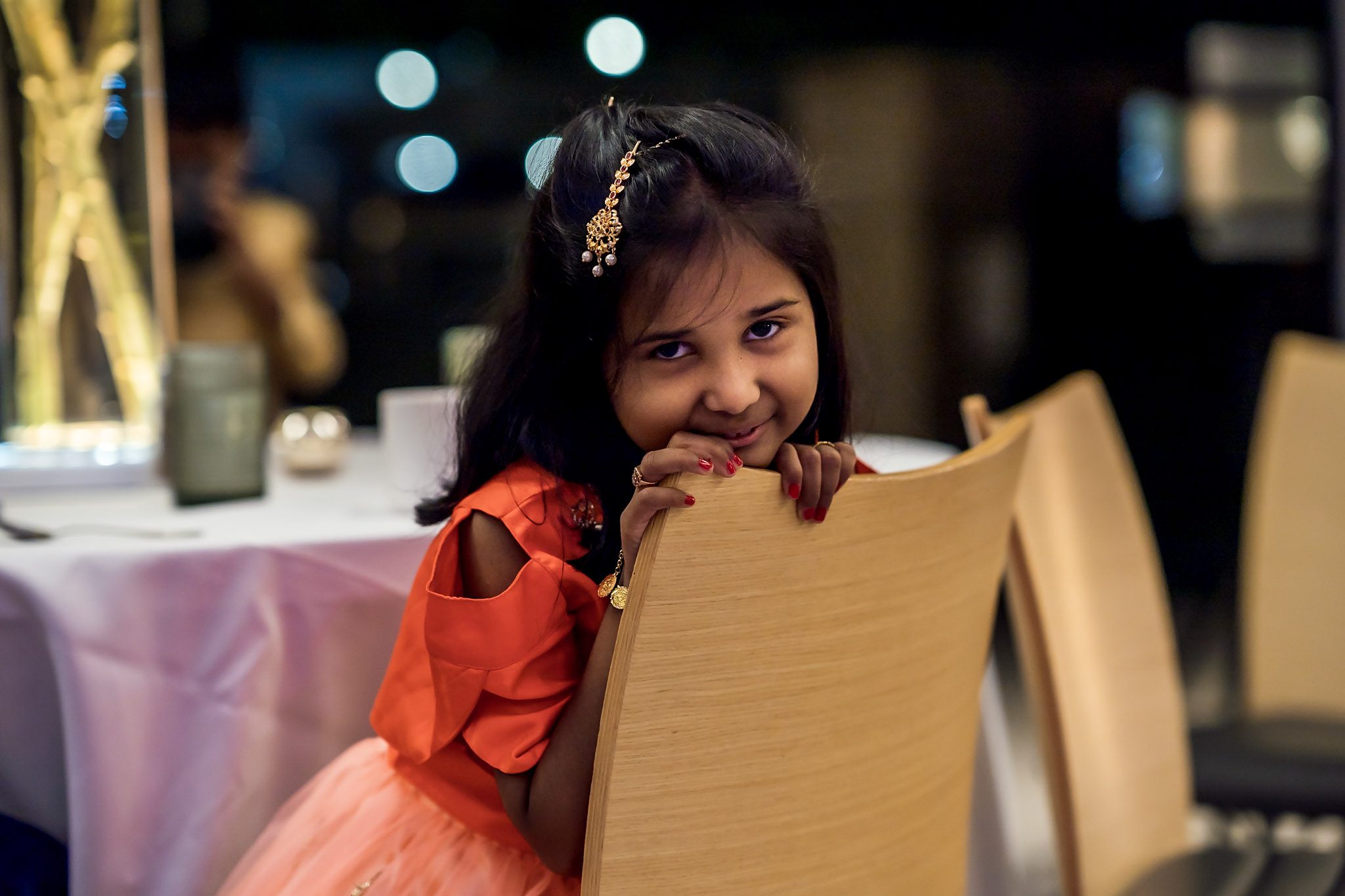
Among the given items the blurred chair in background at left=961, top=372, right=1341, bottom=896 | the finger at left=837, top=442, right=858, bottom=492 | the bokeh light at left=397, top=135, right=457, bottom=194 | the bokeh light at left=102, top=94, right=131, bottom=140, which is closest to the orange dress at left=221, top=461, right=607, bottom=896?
the finger at left=837, top=442, right=858, bottom=492

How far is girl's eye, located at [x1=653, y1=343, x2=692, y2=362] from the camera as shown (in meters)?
0.69

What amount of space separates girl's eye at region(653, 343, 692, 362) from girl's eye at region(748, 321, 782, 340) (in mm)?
48

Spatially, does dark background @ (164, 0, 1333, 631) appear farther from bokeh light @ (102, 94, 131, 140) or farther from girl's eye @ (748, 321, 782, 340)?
girl's eye @ (748, 321, 782, 340)

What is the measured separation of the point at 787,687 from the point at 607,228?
0.31 m

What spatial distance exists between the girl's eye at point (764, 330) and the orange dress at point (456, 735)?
167 mm

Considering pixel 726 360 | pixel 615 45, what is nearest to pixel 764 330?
pixel 726 360

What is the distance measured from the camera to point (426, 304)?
432 centimetres

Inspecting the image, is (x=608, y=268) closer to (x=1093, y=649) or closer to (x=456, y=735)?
(x=456, y=735)

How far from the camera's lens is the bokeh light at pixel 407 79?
13.5 feet

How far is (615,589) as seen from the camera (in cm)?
64

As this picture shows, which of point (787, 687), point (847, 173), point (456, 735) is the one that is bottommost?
point (456, 735)

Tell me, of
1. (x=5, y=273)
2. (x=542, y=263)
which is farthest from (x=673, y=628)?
(x=5, y=273)

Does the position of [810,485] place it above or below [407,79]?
below

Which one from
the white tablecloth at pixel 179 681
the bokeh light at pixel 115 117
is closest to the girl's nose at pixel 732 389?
the white tablecloth at pixel 179 681
